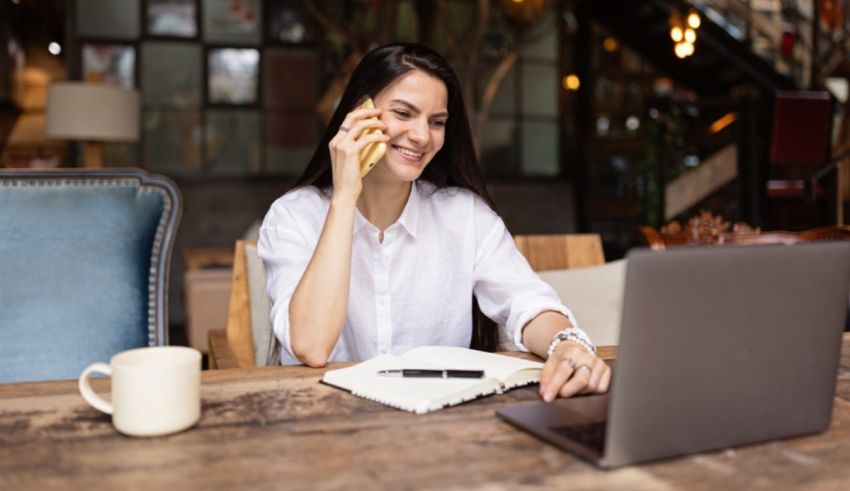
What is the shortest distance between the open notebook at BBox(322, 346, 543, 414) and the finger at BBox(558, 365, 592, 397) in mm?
67

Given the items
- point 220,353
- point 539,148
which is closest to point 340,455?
point 220,353

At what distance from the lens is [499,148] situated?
774cm

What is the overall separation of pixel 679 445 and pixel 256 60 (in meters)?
6.67

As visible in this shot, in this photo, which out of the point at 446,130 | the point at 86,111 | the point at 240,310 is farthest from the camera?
the point at 86,111

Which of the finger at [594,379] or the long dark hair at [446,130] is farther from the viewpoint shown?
the long dark hair at [446,130]

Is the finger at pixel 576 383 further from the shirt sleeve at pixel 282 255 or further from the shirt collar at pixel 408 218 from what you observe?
the shirt collar at pixel 408 218

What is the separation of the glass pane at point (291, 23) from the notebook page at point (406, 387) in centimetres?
630

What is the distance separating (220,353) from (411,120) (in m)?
0.77

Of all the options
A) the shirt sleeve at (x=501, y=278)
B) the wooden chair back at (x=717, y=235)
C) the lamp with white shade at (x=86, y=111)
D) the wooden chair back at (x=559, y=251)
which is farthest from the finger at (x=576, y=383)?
the lamp with white shade at (x=86, y=111)

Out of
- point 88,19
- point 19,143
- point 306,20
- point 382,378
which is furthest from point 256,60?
point 382,378

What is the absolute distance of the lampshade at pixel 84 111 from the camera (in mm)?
4988

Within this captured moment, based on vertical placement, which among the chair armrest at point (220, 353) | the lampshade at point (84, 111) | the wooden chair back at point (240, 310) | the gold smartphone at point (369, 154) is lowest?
the chair armrest at point (220, 353)

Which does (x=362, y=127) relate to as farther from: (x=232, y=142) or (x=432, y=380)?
(x=232, y=142)

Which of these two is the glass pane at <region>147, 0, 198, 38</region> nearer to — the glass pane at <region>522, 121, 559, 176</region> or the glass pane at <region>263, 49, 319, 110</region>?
the glass pane at <region>263, 49, 319, 110</region>
